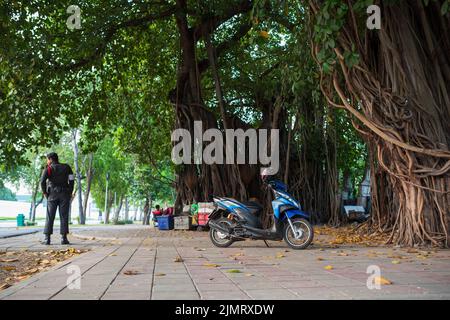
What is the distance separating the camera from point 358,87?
6.77 m

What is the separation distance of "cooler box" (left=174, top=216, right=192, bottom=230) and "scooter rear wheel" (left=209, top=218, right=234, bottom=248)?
201 inches

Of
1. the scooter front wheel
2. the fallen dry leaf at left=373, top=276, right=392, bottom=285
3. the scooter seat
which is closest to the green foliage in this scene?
the scooter seat

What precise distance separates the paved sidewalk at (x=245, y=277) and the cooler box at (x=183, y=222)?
21.4 ft

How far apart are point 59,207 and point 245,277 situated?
17.1ft

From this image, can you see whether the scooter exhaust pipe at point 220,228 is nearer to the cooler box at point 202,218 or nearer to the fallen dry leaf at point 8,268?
the fallen dry leaf at point 8,268

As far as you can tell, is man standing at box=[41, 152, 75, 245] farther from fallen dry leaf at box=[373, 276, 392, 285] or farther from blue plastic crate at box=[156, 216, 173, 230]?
fallen dry leaf at box=[373, 276, 392, 285]

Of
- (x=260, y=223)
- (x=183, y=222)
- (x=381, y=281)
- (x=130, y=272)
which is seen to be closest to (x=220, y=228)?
(x=260, y=223)

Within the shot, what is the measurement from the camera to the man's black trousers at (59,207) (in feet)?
25.5

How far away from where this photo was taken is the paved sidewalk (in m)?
2.99

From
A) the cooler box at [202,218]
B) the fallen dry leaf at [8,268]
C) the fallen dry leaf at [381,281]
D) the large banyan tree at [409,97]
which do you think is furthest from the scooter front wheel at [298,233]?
the cooler box at [202,218]

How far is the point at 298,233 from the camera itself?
6.65 meters
